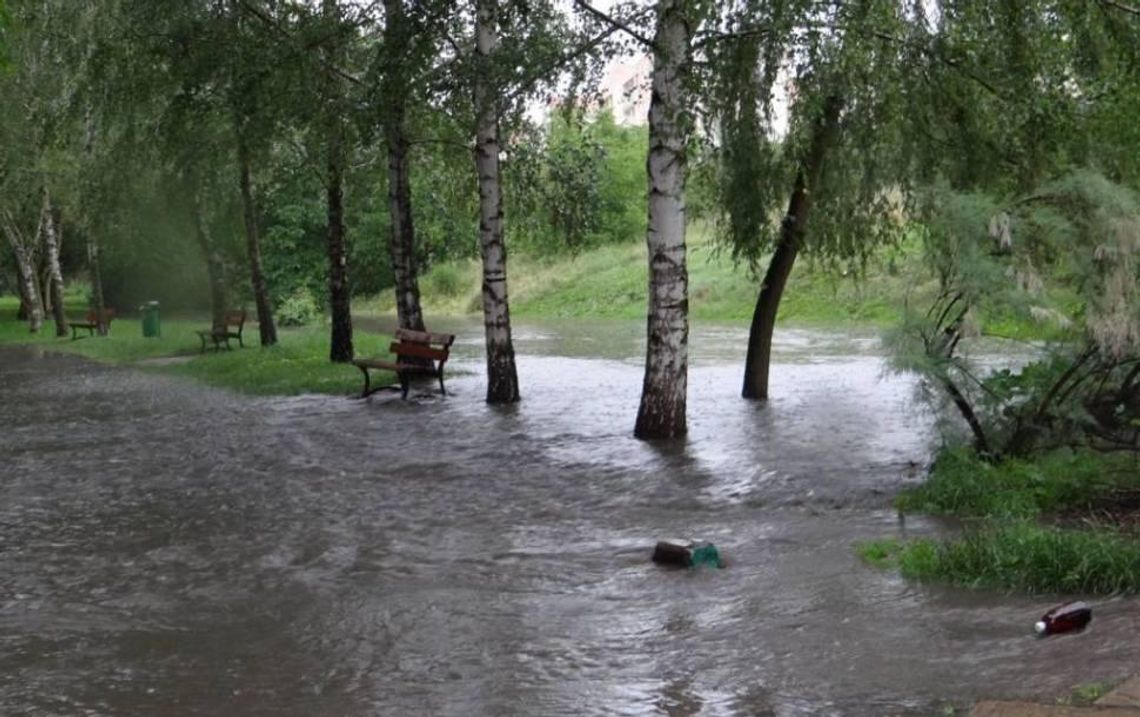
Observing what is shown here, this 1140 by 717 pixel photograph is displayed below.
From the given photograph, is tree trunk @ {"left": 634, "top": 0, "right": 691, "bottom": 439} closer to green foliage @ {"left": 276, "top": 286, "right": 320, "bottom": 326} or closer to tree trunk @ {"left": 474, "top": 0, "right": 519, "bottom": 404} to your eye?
tree trunk @ {"left": 474, "top": 0, "right": 519, "bottom": 404}

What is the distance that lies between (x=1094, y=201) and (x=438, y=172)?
16.7m

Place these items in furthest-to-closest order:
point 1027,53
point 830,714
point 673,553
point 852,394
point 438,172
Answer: point 438,172 → point 852,394 → point 1027,53 → point 673,553 → point 830,714

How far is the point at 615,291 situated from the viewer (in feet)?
172

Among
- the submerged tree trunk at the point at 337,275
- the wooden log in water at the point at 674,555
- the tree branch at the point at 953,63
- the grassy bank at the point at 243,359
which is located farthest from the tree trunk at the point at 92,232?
the wooden log in water at the point at 674,555

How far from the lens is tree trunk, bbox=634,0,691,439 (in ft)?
42.0

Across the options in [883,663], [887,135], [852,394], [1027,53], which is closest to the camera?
[883,663]

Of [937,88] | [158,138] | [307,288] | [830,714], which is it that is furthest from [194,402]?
[307,288]

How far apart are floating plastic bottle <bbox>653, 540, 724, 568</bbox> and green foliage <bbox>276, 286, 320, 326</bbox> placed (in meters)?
39.1

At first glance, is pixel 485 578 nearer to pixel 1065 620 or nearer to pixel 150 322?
pixel 1065 620

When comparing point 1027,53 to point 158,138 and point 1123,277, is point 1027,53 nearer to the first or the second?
point 1123,277

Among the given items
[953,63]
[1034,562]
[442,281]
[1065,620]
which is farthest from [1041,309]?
[442,281]

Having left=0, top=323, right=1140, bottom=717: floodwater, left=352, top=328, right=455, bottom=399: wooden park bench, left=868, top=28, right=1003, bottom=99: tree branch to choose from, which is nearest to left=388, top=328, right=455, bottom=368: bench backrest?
left=352, top=328, right=455, bottom=399: wooden park bench

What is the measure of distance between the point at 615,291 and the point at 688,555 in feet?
146

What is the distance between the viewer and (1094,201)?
30.0 ft
